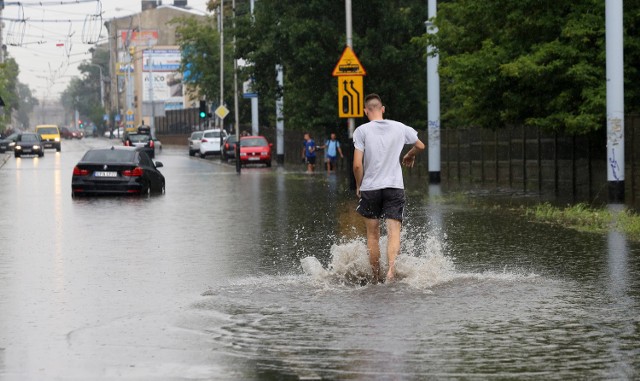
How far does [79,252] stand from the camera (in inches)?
635

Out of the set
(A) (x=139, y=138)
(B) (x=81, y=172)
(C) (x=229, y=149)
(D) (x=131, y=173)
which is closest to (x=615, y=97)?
(D) (x=131, y=173)

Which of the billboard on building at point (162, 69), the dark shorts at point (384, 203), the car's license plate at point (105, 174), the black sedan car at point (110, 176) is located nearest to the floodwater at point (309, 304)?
the dark shorts at point (384, 203)

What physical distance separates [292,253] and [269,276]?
261 centimetres

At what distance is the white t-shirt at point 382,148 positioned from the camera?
40.7 ft

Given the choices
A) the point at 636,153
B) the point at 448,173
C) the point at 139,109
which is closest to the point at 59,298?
the point at 636,153

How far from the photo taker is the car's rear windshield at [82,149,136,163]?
103ft

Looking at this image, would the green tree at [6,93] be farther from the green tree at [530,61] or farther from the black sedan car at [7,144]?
the green tree at [530,61]

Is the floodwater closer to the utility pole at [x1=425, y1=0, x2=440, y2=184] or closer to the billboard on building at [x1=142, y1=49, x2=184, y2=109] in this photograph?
the utility pole at [x1=425, y1=0, x2=440, y2=184]

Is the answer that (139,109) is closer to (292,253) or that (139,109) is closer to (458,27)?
(458,27)

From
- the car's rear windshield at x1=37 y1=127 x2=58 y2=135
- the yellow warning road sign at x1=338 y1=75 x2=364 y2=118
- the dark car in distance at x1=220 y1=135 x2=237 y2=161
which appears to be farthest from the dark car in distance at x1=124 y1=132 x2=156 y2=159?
the yellow warning road sign at x1=338 y1=75 x2=364 y2=118

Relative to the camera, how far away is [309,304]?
10859 millimetres

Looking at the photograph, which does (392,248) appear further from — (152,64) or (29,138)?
(152,64)

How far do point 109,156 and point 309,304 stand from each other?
70.5 feet

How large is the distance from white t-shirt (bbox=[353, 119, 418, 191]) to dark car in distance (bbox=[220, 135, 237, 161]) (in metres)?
55.1
